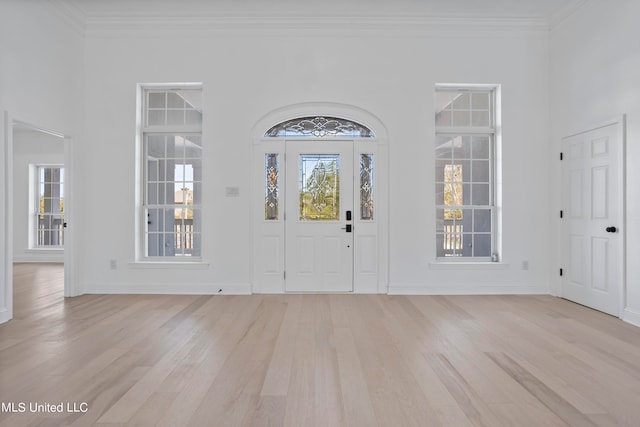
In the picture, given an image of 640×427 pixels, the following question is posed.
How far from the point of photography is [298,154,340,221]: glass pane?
5352 mm

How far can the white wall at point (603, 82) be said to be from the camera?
3984 millimetres

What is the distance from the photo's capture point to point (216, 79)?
17.4ft

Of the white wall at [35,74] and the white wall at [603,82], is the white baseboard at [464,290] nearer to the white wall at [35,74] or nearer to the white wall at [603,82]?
the white wall at [603,82]

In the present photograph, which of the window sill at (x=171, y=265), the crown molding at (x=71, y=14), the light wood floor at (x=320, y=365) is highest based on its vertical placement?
the crown molding at (x=71, y=14)

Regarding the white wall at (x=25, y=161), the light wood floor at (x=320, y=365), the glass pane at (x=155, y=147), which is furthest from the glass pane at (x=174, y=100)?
the white wall at (x=25, y=161)

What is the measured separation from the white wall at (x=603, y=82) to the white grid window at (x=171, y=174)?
16.0 feet

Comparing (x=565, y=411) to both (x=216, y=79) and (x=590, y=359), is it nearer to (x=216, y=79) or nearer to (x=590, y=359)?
(x=590, y=359)

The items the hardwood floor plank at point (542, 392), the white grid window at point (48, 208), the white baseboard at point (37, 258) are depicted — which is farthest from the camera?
the white grid window at point (48, 208)

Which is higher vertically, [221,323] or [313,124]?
[313,124]

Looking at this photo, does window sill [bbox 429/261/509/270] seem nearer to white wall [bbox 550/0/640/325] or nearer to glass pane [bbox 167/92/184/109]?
white wall [bbox 550/0/640/325]

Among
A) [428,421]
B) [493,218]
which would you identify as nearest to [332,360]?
[428,421]

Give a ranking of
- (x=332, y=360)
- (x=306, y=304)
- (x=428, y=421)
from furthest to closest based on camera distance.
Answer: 1. (x=306, y=304)
2. (x=332, y=360)
3. (x=428, y=421)

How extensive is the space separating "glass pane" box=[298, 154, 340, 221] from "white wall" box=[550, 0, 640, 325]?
295 cm

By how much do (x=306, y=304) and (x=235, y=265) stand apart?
3.99 feet
